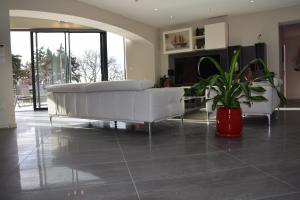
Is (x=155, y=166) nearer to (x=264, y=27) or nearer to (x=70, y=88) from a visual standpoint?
(x=70, y=88)

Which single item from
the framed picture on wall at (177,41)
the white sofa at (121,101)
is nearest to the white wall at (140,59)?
the framed picture on wall at (177,41)

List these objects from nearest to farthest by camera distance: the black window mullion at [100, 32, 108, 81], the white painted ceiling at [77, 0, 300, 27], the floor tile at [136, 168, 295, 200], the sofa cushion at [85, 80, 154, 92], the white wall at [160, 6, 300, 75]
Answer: the floor tile at [136, 168, 295, 200]
the sofa cushion at [85, 80, 154, 92]
the white painted ceiling at [77, 0, 300, 27]
the white wall at [160, 6, 300, 75]
the black window mullion at [100, 32, 108, 81]

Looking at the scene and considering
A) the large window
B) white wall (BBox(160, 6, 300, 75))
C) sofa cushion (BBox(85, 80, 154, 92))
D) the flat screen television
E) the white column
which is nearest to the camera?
sofa cushion (BBox(85, 80, 154, 92))

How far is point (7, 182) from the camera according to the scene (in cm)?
200

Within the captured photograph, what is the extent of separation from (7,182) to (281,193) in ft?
5.85

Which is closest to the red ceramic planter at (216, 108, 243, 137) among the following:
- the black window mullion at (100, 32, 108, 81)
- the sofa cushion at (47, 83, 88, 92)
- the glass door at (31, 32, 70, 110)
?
the sofa cushion at (47, 83, 88, 92)

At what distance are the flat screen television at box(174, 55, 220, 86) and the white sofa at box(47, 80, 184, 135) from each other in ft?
14.5

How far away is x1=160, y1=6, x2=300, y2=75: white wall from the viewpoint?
24.4 ft

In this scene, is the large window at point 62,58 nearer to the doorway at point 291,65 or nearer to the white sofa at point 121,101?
the white sofa at point 121,101

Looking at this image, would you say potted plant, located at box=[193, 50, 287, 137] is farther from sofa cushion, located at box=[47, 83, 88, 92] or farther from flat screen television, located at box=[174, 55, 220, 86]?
flat screen television, located at box=[174, 55, 220, 86]

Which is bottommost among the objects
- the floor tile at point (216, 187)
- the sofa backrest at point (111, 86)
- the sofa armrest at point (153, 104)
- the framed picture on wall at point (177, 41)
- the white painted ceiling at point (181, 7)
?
the floor tile at point (216, 187)

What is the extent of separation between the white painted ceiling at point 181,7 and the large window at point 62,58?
6.27 feet

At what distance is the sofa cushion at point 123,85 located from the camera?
3.58 meters

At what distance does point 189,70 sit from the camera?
8875 millimetres
